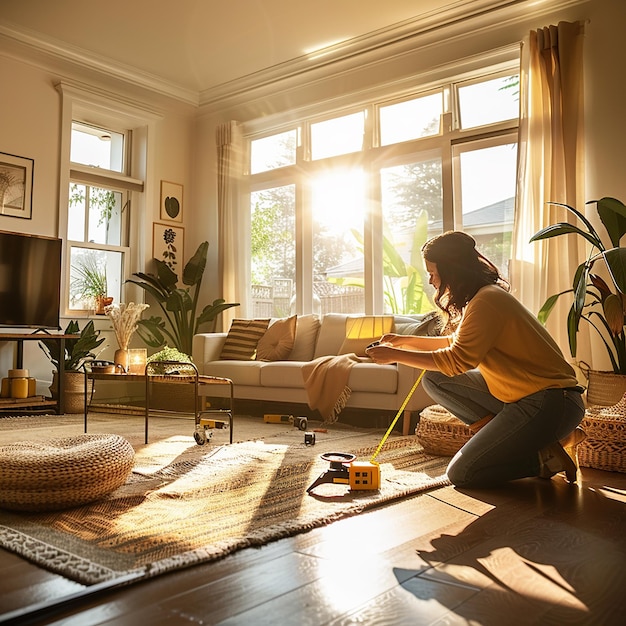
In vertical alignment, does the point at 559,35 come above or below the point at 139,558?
above

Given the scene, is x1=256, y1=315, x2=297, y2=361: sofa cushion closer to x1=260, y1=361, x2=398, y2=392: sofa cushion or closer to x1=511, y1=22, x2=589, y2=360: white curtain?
x1=260, y1=361, x2=398, y2=392: sofa cushion

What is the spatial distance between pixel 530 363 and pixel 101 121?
217 inches

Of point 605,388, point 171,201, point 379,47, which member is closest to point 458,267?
point 605,388

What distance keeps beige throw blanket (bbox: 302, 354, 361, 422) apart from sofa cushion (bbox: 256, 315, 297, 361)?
2.46 ft

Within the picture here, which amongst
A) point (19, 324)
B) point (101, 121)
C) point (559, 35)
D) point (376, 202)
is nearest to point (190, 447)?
point (19, 324)

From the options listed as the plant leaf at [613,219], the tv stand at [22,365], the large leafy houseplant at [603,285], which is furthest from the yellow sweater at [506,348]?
the tv stand at [22,365]

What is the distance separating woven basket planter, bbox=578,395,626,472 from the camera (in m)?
2.86

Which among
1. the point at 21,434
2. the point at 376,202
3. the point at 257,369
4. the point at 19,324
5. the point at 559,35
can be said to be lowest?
the point at 21,434

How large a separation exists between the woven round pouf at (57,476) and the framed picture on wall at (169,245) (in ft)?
15.3

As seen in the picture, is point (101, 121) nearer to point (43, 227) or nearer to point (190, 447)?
point (43, 227)

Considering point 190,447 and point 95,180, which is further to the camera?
point 95,180

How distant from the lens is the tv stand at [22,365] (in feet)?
16.5

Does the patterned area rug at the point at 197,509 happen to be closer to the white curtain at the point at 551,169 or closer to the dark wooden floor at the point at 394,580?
the dark wooden floor at the point at 394,580

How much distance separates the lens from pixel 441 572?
1.50 meters
